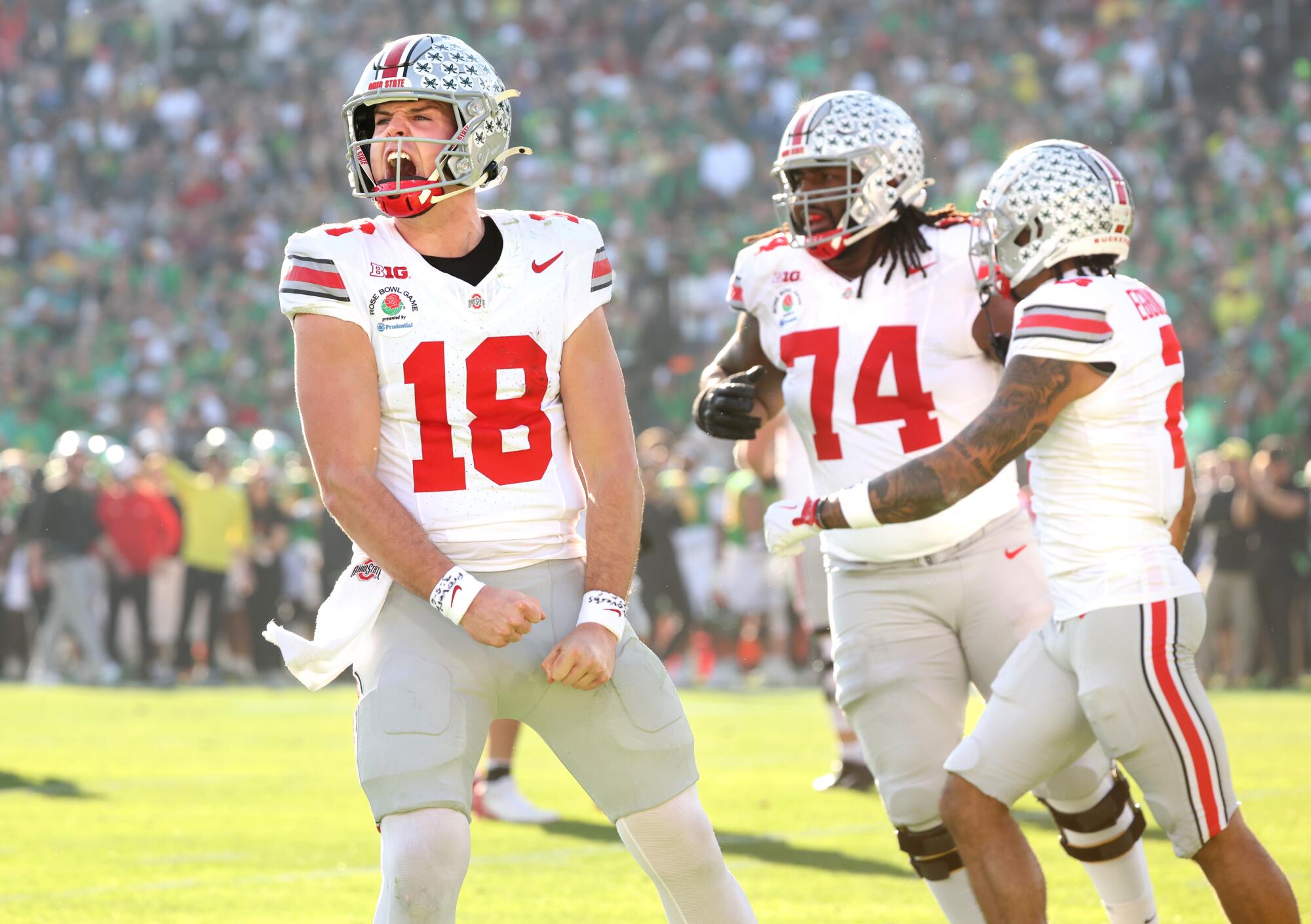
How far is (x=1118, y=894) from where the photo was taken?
4.47 meters

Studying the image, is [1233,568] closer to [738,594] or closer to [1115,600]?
[738,594]

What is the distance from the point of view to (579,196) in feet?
72.2

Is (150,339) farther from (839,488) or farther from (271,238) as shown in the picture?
(839,488)

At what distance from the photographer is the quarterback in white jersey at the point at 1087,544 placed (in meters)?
3.94

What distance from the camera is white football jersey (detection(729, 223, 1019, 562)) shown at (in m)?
4.63

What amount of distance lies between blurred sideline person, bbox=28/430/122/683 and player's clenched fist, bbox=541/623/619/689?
522 inches

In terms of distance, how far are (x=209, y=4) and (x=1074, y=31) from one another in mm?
11911

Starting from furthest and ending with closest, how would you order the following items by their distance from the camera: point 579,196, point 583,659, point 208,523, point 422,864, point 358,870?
point 579,196
point 208,523
point 358,870
point 583,659
point 422,864

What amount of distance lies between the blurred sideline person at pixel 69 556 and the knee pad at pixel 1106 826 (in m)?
12.8

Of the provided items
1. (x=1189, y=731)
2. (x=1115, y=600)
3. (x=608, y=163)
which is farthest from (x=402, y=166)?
(x=608, y=163)

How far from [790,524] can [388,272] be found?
1086mm

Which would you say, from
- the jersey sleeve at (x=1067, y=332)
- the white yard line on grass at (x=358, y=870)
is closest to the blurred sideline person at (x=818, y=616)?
the white yard line on grass at (x=358, y=870)

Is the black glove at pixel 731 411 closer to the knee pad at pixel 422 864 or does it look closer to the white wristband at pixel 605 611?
the white wristband at pixel 605 611

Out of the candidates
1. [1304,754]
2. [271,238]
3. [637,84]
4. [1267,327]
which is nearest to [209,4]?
[271,238]
